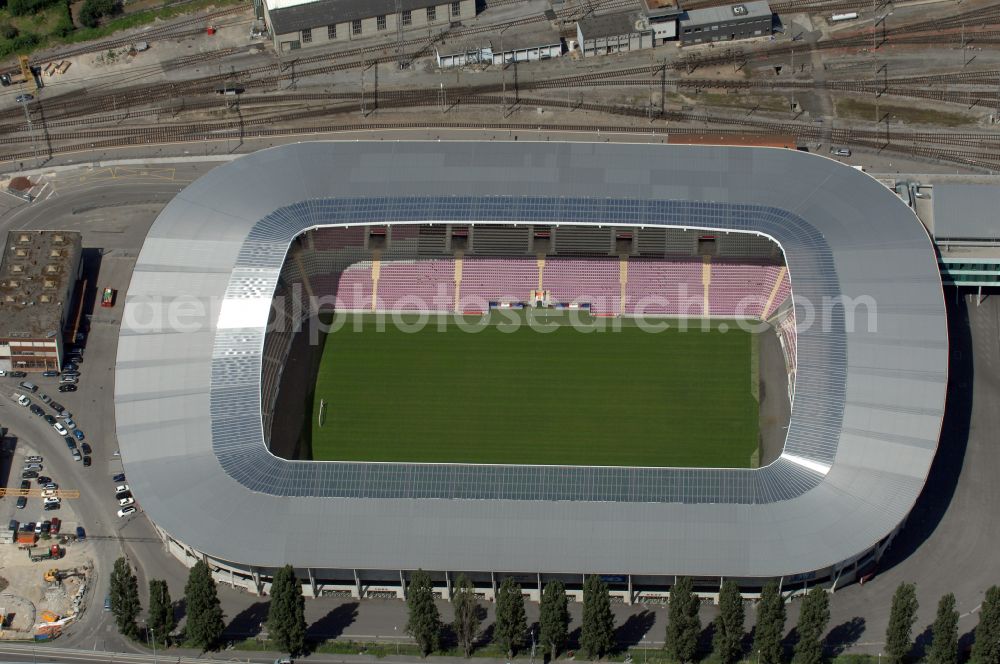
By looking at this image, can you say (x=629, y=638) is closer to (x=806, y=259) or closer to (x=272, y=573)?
(x=272, y=573)

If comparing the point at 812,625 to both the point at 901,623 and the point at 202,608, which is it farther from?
the point at 202,608

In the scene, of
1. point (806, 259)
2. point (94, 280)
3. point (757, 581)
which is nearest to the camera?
point (757, 581)

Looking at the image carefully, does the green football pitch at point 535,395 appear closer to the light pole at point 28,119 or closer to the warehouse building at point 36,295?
the warehouse building at point 36,295

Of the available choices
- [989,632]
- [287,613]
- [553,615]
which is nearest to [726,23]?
[553,615]

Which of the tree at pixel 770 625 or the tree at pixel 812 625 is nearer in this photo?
the tree at pixel 812 625

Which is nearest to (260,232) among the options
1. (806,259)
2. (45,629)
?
(45,629)

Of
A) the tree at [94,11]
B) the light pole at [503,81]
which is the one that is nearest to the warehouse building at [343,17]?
the light pole at [503,81]
